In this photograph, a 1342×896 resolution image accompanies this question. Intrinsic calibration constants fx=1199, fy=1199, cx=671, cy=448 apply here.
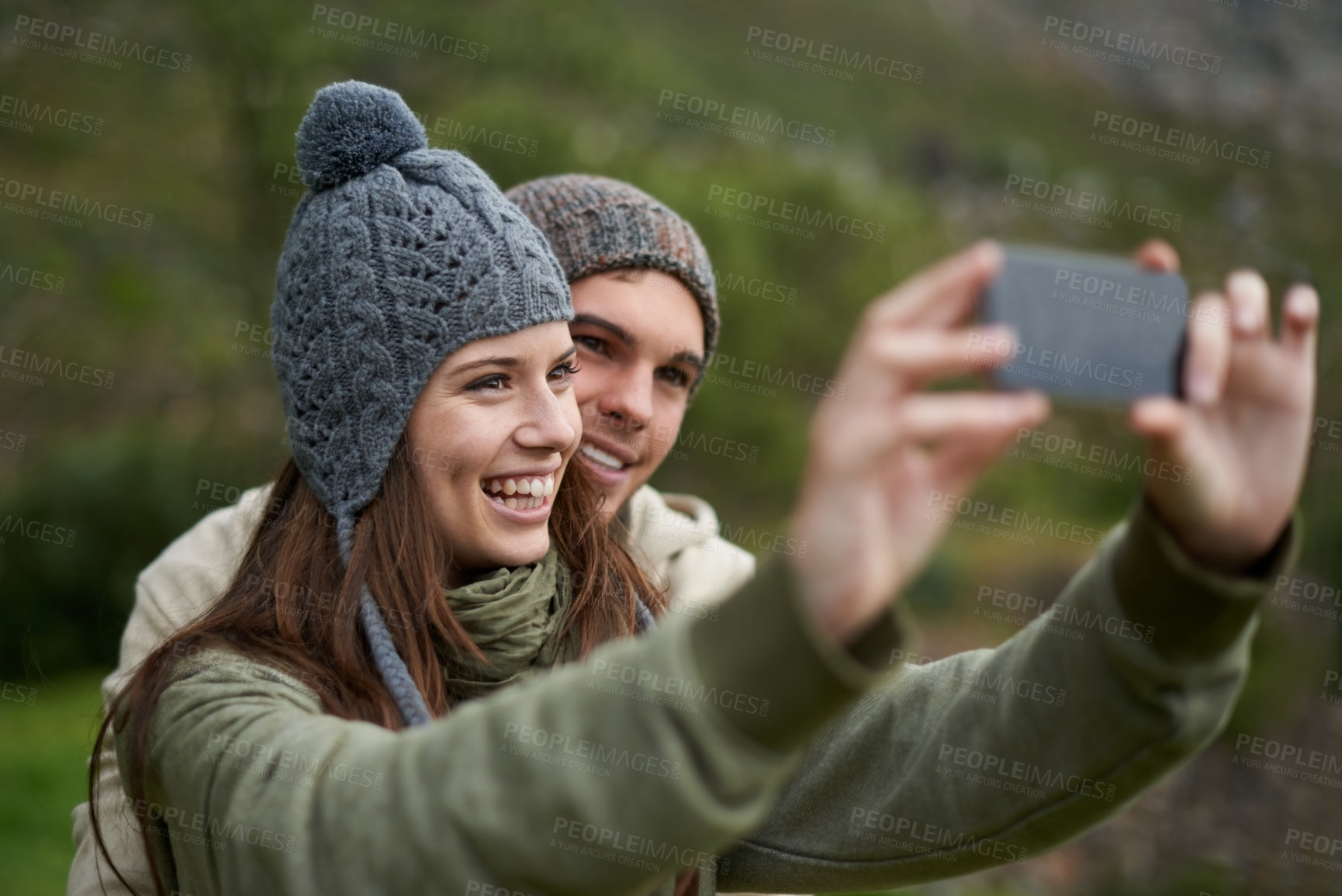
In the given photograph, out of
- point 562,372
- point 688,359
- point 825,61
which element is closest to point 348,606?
point 562,372

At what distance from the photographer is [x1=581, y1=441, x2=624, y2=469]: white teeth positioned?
3.06m

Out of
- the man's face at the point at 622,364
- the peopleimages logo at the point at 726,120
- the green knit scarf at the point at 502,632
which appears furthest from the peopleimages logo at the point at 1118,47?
the green knit scarf at the point at 502,632

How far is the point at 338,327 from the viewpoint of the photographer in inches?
89.7

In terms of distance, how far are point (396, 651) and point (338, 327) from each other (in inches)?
24.6

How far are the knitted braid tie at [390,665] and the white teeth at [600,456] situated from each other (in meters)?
0.93

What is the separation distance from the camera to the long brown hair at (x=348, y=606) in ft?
6.51

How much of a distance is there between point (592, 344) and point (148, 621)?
1.28 m

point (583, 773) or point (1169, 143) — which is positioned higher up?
point (583, 773)

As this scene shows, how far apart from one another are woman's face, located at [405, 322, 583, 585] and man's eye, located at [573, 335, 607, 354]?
77 cm

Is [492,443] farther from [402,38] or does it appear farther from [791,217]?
[402,38]

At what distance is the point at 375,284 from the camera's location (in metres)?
2.25

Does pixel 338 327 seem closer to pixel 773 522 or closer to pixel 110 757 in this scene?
pixel 110 757

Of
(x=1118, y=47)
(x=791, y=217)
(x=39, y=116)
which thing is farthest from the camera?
(x=1118, y=47)

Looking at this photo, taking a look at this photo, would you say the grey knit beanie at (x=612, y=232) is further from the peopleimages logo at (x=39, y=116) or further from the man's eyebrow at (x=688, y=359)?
the peopleimages logo at (x=39, y=116)
